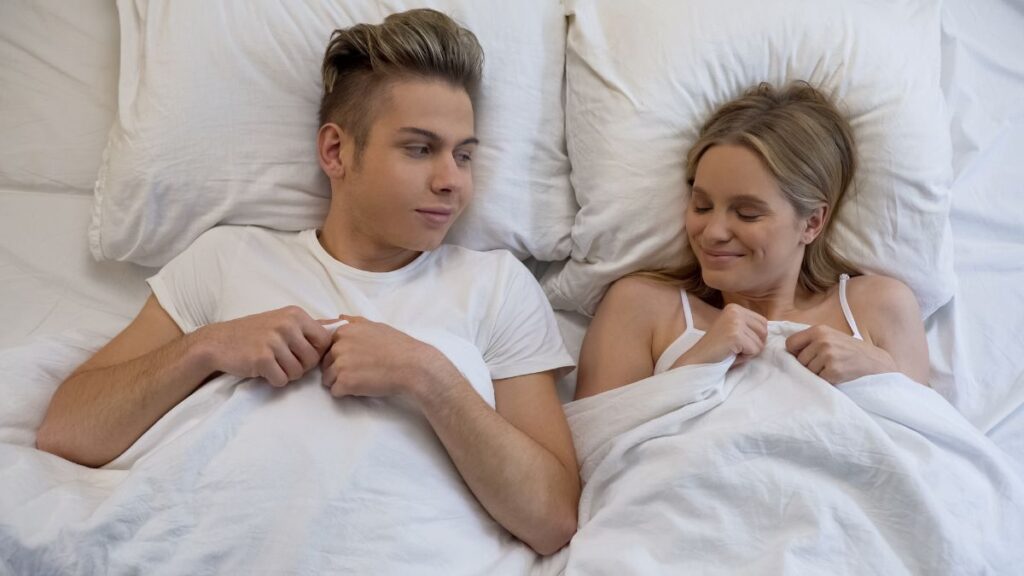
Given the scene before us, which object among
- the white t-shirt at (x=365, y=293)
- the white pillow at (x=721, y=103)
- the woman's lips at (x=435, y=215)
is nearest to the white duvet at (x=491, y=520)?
the white t-shirt at (x=365, y=293)

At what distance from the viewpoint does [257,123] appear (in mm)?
Answer: 1494

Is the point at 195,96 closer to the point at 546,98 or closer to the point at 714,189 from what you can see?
the point at 546,98

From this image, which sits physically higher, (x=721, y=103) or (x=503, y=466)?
(x=721, y=103)

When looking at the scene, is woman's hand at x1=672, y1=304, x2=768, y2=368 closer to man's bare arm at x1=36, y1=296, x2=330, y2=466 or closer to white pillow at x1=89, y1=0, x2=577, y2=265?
white pillow at x1=89, y1=0, x2=577, y2=265

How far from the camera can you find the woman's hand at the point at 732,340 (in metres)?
1.29

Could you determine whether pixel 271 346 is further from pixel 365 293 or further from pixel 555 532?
pixel 555 532

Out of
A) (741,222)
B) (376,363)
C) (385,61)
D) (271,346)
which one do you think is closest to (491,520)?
(376,363)

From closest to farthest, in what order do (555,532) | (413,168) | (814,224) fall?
(555,532) < (413,168) < (814,224)

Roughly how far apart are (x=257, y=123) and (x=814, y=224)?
98 centimetres

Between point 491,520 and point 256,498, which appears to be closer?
point 256,498

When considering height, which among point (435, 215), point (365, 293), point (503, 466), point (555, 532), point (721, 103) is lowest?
point (555, 532)

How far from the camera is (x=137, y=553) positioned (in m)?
1.09

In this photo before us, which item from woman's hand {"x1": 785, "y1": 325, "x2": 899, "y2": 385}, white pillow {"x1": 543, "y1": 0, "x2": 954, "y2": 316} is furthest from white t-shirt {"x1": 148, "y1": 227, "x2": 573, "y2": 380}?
woman's hand {"x1": 785, "y1": 325, "x2": 899, "y2": 385}

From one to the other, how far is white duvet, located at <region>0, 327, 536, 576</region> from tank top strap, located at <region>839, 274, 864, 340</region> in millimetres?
688
